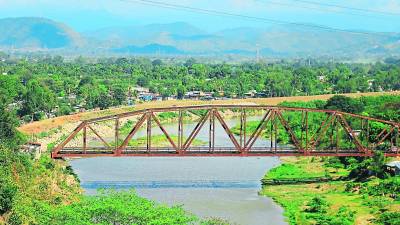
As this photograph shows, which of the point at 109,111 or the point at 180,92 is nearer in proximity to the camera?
the point at 109,111

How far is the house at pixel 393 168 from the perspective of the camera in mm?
48831

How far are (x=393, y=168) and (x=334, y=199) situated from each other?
5425 mm

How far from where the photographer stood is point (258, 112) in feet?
353

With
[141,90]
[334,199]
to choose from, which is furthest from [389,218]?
[141,90]

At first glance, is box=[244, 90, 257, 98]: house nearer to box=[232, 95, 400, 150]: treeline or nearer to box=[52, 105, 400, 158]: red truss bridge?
box=[232, 95, 400, 150]: treeline

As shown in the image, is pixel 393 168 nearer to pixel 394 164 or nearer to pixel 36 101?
pixel 394 164

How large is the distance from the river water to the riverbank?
1.22m

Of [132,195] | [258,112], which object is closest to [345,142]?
[132,195]

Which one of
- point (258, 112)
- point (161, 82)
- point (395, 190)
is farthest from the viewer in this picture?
point (161, 82)

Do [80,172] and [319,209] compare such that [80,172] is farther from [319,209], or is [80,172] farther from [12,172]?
[319,209]

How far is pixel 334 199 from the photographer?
4662 centimetres

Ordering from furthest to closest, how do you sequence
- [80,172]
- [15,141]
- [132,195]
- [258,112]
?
[258,112] → [80,172] → [15,141] → [132,195]

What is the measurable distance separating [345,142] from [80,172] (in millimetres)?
20947

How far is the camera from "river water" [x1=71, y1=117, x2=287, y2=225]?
4488 centimetres
